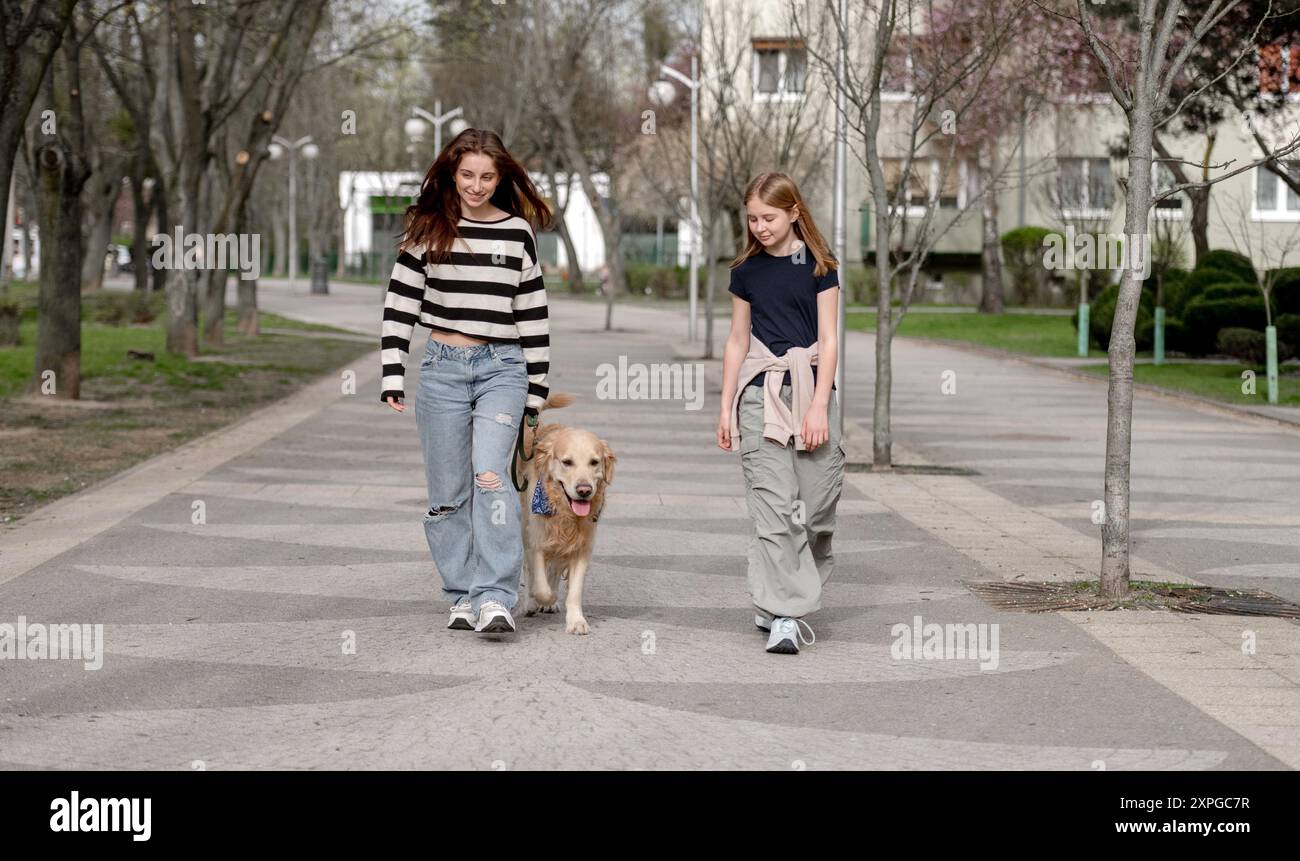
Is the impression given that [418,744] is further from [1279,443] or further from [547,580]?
[1279,443]

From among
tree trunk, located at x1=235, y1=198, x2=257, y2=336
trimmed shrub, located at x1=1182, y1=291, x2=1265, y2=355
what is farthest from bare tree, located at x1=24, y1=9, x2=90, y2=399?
trimmed shrub, located at x1=1182, y1=291, x2=1265, y2=355

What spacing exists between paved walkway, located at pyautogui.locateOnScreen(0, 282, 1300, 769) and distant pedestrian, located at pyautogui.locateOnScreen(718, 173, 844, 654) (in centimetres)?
33

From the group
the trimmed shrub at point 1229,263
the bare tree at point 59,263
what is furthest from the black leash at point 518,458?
the trimmed shrub at point 1229,263

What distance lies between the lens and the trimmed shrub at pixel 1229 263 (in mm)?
29750

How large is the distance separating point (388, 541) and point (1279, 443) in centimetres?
1005

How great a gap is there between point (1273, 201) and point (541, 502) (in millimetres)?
48053

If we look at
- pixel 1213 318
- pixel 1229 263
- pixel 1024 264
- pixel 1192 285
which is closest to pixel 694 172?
pixel 1192 285

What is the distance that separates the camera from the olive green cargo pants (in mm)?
7191

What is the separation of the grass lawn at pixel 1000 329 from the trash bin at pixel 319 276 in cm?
2570

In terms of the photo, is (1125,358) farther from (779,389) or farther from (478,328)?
(478,328)

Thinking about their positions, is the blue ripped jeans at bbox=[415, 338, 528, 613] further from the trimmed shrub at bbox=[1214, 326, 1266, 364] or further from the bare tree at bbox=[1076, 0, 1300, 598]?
the trimmed shrub at bbox=[1214, 326, 1266, 364]

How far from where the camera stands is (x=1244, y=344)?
2609cm

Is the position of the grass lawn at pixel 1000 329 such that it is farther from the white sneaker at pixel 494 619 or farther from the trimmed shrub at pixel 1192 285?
the white sneaker at pixel 494 619
